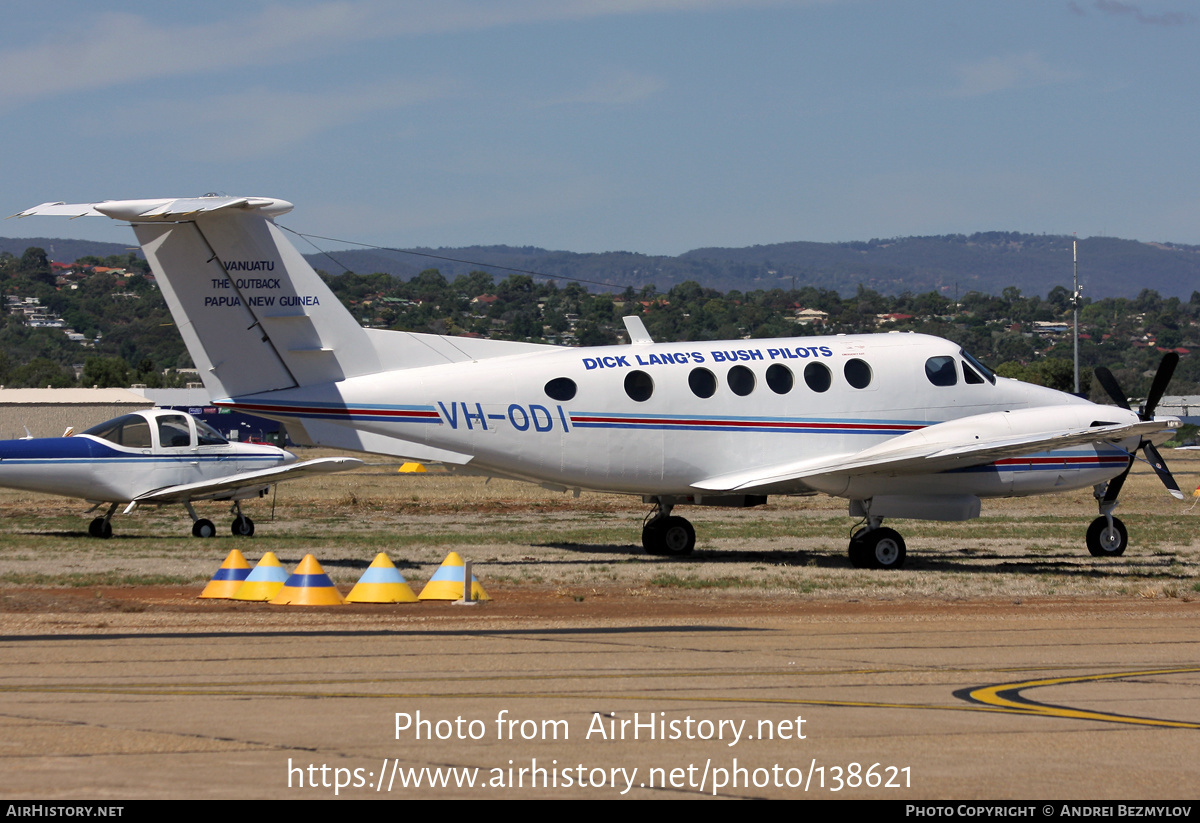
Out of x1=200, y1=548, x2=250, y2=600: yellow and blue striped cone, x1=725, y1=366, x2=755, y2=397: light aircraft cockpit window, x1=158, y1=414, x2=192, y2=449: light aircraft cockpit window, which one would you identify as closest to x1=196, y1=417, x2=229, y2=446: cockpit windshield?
x1=158, y1=414, x2=192, y2=449: light aircraft cockpit window

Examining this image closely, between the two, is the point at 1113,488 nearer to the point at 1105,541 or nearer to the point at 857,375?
the point at 1105,541

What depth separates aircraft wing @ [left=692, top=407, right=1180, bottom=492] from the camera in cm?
1916

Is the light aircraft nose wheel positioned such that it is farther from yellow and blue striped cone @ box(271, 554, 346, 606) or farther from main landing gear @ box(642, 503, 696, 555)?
yellow and blue striped cone @ box(271, 554, 346, 606)

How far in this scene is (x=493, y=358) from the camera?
19.7 metres

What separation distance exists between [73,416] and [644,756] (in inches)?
3452

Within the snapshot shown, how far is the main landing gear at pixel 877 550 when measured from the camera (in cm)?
1975

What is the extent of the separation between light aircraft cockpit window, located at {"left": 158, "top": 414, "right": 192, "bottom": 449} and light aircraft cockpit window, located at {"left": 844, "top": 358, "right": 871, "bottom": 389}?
1327 centimetres

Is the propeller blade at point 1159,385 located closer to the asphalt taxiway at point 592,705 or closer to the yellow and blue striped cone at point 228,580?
the asphalt taxiway at point 592,705

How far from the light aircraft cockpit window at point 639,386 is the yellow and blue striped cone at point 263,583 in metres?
6.31

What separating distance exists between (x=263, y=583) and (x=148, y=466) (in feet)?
34.8

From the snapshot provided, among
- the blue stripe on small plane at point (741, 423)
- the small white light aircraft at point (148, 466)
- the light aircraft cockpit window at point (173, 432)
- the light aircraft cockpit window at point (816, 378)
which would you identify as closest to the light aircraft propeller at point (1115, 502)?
the blue stripe on small plane at point (741, 423)

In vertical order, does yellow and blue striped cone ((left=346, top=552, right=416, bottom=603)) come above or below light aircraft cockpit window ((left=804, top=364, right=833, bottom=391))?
below

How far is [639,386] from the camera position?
19.7 metres

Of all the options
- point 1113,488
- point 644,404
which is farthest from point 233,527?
point 1113,488
